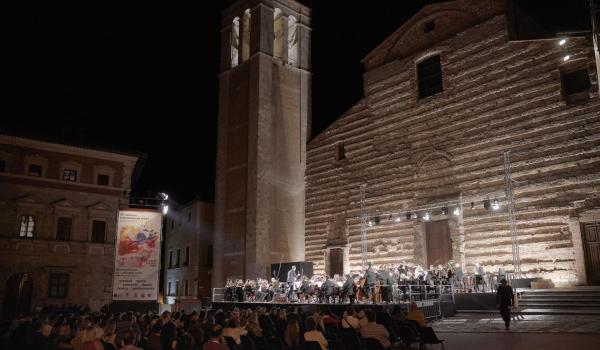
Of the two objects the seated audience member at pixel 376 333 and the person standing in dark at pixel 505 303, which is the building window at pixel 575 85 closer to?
the person standing in dark at pixel 505 303

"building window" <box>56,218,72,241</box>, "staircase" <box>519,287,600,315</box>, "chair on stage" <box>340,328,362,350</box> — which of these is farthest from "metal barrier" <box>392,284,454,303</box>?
"building window" <box>56,218,72,241</box>

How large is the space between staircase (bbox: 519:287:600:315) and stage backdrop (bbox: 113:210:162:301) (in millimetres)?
13572

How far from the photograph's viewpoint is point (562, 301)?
46.7ft

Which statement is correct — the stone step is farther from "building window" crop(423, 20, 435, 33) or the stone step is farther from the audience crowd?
"building window" crop(423, 20, 435, 33)

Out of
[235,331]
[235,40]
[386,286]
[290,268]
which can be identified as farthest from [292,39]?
[235,331]

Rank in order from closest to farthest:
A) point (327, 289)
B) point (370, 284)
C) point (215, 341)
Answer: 1. point (215, 341)
2. point (370, 284)
3. point (327, 289)

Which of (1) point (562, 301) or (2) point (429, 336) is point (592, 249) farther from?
(2) point (429, 336)

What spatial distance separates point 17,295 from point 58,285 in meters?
1.68

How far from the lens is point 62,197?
2466 cm

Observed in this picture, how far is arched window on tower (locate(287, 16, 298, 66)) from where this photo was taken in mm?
29094

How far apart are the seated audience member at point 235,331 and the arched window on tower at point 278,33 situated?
855 inches

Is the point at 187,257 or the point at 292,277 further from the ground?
the point at 187,257

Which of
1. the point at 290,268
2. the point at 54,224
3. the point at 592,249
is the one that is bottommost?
the point at 290,268

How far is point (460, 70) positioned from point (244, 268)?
13572mm
